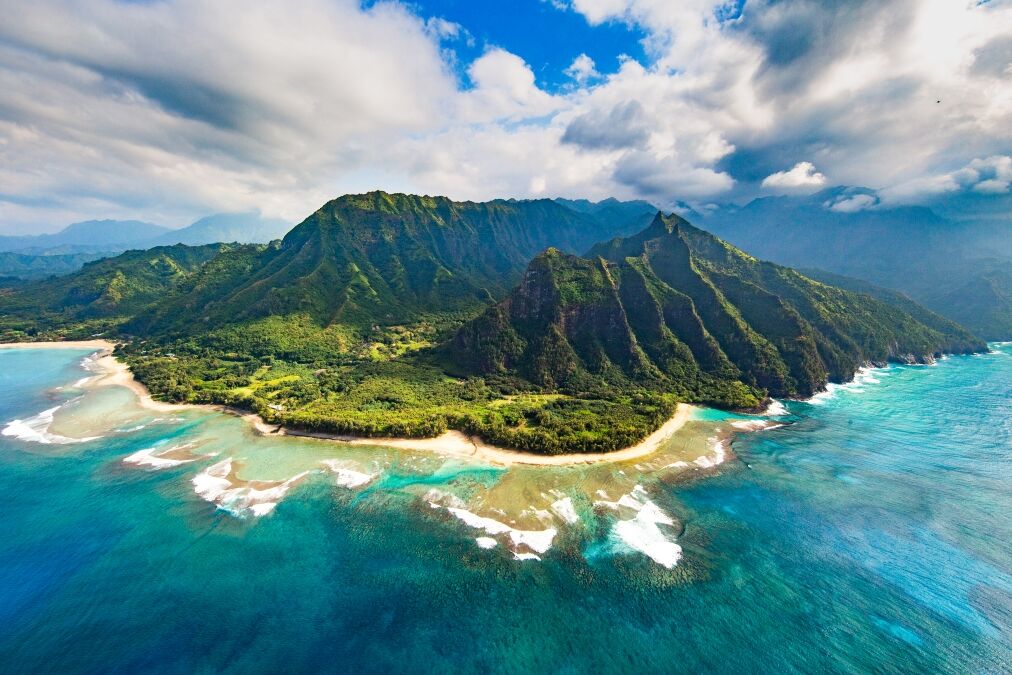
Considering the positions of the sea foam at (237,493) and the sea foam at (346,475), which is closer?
the sea foam at (237,493)

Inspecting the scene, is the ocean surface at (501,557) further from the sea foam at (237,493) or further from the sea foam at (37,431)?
the sea foam at (37,431)

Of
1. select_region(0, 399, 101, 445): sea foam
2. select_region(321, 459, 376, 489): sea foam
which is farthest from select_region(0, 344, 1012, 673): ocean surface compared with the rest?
select_region(0, 399, 101, 445): sea foam

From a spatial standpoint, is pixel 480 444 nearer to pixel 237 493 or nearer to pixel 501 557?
pixel 501 557

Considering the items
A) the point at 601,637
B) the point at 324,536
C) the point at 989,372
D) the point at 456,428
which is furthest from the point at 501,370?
the point at 989,372

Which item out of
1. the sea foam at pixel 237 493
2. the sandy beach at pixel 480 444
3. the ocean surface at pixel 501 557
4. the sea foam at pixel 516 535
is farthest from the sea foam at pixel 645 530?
the sea foam at pixel 237 493

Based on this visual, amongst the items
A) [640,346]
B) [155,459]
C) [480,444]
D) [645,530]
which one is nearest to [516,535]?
[645,530]

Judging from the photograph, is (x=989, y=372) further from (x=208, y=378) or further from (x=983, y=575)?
(x=208, y=378)

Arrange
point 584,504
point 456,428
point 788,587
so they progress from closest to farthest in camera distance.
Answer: point 788,587 → point 584,504 → point 456,428

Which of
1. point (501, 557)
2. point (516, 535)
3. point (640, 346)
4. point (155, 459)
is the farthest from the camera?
point (640, 346)

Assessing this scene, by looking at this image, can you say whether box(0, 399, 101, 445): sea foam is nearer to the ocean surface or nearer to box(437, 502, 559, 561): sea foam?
the ocean surface
